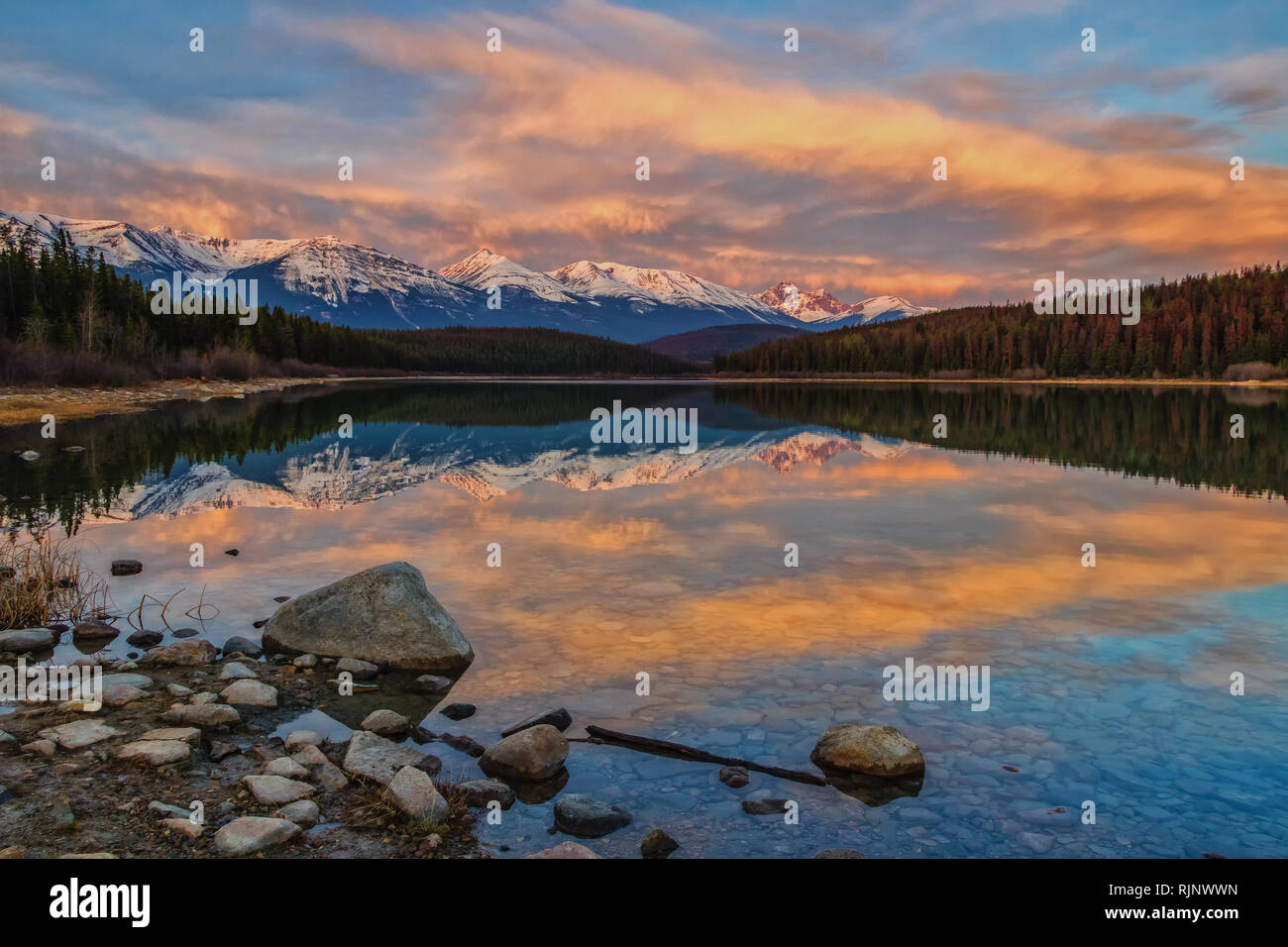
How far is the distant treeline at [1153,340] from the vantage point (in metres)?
149

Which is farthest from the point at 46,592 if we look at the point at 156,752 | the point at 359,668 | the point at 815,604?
the point at 815,604

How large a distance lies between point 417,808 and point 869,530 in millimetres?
15692

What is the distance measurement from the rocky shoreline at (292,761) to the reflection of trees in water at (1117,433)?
A: 26.8 meters

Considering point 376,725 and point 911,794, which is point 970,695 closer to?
point 911,794

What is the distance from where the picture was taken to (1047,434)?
48219 millimetres

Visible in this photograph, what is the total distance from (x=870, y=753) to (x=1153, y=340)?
18131 cm

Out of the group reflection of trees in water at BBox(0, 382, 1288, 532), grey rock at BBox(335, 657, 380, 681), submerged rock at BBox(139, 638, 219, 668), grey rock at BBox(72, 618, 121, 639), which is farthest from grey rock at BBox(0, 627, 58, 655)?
reflection of trees in water at BBox(0, 382, 1288, 532)

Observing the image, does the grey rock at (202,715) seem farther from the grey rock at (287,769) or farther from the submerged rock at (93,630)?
the submerged rock at (93,630)

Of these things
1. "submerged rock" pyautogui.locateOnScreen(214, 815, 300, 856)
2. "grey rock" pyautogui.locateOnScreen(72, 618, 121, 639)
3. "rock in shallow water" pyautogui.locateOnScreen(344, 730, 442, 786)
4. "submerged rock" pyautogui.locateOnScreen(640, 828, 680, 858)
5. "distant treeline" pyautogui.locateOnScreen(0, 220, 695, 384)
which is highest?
"distant treeline" pyautogui.locateOnScreen(0, 220, 695, 384)

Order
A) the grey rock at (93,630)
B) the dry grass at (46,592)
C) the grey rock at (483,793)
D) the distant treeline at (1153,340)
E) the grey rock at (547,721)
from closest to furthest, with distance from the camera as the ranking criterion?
1. the grey rock at (483,793)
2. the grey rock at (547,721)
3. the grey rock at (93,630)
4. the dry grass at (46,592)
5. the distant treeline at (1153,340)

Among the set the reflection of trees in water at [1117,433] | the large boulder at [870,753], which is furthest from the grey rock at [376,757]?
the reflection of trees in water at [1117,433]

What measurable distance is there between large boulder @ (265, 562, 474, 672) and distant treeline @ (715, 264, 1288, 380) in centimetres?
16701

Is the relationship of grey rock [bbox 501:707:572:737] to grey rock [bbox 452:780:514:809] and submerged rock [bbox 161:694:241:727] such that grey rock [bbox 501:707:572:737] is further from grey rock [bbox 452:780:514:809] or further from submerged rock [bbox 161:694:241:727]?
submerged rock [bbox 161:694:241:727]

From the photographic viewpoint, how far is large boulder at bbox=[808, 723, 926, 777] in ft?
26.5
